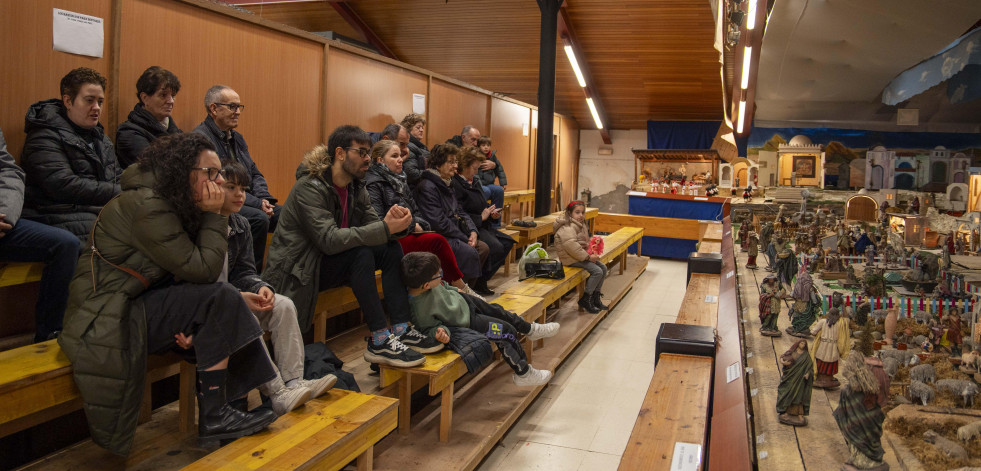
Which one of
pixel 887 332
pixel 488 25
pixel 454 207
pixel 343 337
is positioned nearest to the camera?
pixel 887 332

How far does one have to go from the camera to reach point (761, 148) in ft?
43.8

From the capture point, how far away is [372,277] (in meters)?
3.13

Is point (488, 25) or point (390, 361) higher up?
point (488, 25)

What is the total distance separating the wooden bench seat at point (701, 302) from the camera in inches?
142

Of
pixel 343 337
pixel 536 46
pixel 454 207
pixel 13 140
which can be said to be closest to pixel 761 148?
pixel 536 46

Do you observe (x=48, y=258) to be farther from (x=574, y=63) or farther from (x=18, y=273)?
(x=574, y=63)

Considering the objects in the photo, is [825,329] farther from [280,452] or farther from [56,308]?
[56,308]

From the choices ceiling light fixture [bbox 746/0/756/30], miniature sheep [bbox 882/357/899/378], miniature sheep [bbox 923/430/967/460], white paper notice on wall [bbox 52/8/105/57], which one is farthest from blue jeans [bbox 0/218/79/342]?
ceiling light fixture [bbox 746/0/756/30]

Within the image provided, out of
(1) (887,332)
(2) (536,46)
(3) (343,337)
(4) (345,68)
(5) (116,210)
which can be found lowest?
(3) (343,337)

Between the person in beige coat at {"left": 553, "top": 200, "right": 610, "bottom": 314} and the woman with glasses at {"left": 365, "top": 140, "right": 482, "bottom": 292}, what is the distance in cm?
176

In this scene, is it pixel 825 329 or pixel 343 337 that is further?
pixel 343 337

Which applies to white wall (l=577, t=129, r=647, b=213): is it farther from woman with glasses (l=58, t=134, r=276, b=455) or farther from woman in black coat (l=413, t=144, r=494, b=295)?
woman with glasses (l=58, t=134, r=276, b=455)

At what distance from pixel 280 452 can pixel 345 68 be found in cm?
351

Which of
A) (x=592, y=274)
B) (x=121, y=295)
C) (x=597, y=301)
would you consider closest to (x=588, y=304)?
(x=597, y=301)
